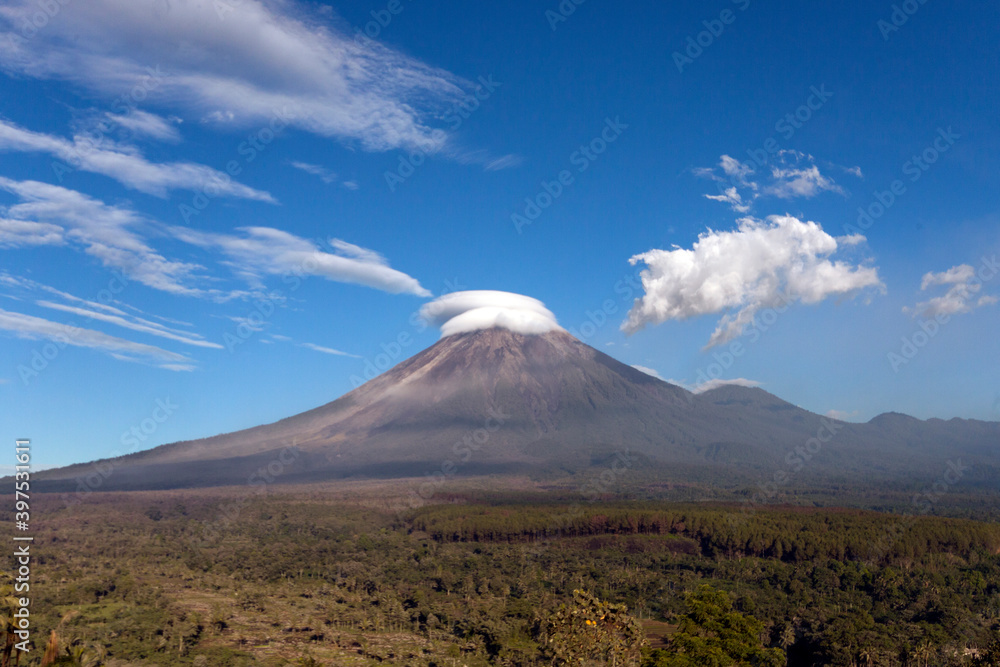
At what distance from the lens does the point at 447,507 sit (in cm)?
12625

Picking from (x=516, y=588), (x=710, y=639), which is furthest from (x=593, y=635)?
(x=516, y=588)

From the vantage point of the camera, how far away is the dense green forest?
4581cm

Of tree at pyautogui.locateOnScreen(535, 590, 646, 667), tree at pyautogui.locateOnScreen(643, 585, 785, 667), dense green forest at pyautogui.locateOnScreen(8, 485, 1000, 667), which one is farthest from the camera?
dense green forest at pyautogui.locateOnScreen(8, 485, 1000, 667)

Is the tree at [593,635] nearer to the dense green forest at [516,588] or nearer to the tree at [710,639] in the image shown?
the dense green forest at [516,588]

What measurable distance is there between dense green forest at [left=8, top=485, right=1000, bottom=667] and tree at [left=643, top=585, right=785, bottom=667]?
125mm

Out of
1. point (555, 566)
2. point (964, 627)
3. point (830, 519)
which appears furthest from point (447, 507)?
point (964, 627)

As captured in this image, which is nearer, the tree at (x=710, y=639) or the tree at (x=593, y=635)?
the tree at (x=593, y=635)

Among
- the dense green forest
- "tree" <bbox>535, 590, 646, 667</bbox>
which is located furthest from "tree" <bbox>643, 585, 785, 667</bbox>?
"tree" <bbox>535, 590, 646, 667</bbox>

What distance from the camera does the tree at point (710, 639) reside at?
3519cm

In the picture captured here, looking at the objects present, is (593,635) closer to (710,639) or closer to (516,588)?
(710,639)

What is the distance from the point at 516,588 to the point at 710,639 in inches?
1540

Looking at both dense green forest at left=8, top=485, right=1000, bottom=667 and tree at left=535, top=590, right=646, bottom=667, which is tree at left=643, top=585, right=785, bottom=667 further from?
tree at left=535, top=590, right=646, bottom=667

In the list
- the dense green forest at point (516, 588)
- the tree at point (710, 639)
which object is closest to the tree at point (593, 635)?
the dense green forest at point (516, 588)

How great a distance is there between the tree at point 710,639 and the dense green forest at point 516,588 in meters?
0.12
